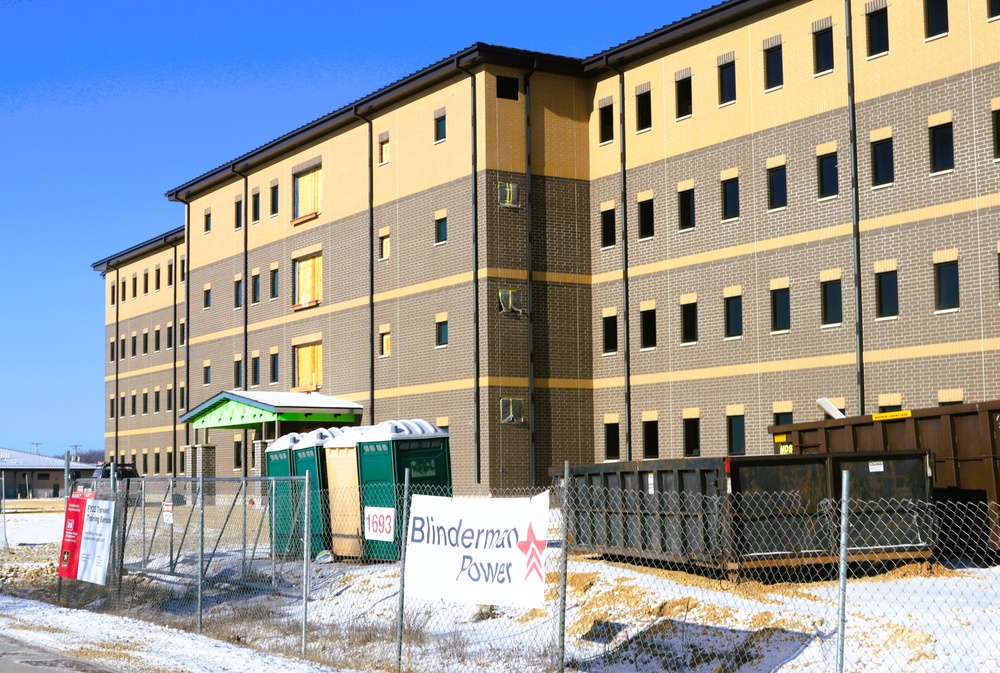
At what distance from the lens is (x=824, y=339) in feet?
108

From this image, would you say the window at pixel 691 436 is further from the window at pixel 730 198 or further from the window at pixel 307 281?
the window at pixel 307 281

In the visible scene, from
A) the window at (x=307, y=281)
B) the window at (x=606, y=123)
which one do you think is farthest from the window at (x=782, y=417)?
the window at (x=307, y=281)

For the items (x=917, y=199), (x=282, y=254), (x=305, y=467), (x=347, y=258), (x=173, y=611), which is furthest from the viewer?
(x=282, y=254)

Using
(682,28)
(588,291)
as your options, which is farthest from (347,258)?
(682,28)

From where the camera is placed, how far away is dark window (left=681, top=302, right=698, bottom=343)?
122ft

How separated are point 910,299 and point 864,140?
14.4 ft

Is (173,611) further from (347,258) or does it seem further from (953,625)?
(347,258)

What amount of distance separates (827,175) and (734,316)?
4.90m

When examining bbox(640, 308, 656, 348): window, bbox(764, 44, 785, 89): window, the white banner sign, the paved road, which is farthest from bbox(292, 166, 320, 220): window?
the white banner sign

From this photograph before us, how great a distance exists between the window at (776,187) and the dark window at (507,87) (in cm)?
906

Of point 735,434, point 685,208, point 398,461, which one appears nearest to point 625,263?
point 685,208

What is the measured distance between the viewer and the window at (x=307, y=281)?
47344 millimetres

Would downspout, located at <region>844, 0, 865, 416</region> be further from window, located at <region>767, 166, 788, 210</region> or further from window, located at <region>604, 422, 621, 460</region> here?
window, located at <region>604, 422, 621, 460</region>

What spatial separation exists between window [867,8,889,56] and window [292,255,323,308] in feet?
74.2
